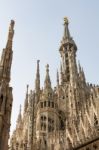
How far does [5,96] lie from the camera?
19500mm

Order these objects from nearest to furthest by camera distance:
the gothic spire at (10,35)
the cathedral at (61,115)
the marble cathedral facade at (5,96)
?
the marble cathedral facade at (5,96)
the gothic spire at (10,35)
the cathedral at (61,115)

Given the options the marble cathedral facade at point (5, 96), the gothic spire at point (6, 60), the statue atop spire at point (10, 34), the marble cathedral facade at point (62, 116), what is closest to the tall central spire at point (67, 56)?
the marble cathedral facade at point (62, 116)

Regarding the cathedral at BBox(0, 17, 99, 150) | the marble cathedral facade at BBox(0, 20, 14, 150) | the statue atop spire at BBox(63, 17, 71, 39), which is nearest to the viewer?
the marble cathedral facade at BBox(0, 20, 14, 150)

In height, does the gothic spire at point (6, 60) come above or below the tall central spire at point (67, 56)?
below

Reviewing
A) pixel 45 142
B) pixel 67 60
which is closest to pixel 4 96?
pixel 45 142

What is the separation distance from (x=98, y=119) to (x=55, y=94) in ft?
63.4

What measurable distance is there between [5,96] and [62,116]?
3453 centimetres

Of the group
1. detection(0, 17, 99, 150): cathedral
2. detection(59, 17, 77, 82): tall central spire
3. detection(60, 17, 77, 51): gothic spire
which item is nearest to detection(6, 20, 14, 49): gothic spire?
detection(0, 17, 99, 150): cathedral

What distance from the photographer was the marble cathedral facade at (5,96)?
1844 centimetres

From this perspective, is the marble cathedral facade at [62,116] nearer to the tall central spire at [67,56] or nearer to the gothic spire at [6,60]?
the tall central spire at [67,56]

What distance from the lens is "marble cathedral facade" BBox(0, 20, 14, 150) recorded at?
1844 cm

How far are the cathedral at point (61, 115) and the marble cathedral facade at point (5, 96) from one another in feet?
5.48

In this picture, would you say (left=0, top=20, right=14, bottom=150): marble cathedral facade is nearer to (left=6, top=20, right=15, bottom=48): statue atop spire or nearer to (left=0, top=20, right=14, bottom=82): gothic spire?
(left=0, top=20, right=14, bottom=82): gothic spire

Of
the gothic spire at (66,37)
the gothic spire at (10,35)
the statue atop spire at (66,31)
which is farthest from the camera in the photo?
the statue atop spire at (66,31)
